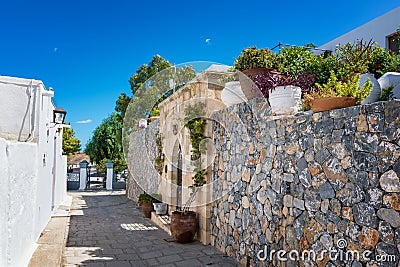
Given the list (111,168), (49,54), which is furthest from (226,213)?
(111,168)

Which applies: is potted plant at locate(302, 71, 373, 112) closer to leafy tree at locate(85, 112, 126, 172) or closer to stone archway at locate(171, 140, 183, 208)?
stone archway at locate(171, 140, 183, 208)

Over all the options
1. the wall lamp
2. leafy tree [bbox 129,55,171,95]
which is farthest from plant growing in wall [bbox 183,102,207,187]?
leafy tree [bbox 129,55,171,95]

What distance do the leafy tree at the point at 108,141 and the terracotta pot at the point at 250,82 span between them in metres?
16.3

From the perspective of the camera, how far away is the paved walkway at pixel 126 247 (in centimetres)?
526

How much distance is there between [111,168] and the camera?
59.9 ft

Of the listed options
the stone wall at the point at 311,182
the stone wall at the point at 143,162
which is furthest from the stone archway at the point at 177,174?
the stone wall at the point at 311,182

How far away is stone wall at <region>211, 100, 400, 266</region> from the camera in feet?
9.18

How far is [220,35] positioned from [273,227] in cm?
555

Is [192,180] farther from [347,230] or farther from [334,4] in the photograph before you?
[334,4]

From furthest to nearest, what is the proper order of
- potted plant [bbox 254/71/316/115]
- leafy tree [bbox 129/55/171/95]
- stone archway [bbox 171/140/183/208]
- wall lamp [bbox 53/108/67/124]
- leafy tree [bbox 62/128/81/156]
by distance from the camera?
leafy tree [bbox 62/128/81/156], leafy tree [bbox 129/55/171/95], stone archway [bbox 171/140/183/208], wall lamp [bbox 53/108/67/124], potted plant [bbox 254/71/316/115]

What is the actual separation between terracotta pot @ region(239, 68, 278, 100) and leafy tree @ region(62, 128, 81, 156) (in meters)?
19.7

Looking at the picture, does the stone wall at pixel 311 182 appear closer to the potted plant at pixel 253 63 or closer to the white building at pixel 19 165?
the potted plant at pixel 253 63

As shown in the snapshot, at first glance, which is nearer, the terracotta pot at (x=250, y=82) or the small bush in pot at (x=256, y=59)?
the terracotta pot at (x=250, y=82)

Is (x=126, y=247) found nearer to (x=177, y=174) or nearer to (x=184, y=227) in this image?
(x=184, y=227)
